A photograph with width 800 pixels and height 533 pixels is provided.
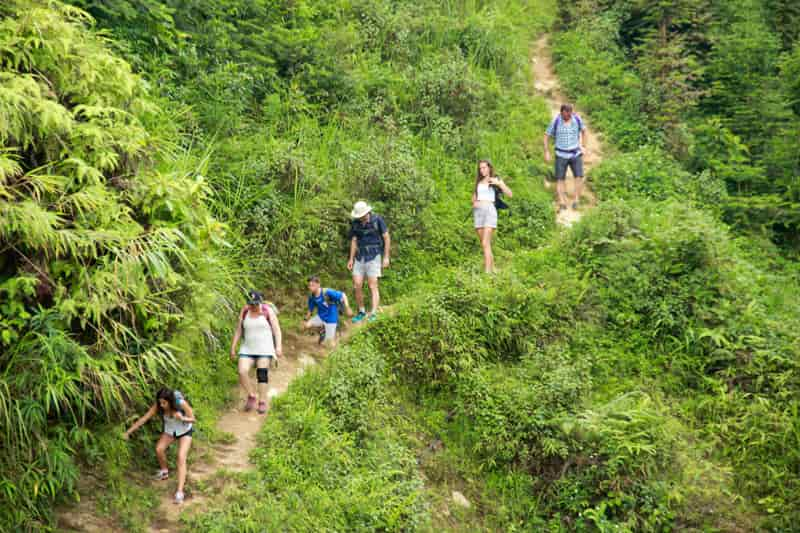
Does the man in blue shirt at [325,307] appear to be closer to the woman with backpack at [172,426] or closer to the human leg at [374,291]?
the human leg at [374,291]

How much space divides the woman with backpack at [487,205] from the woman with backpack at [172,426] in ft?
18.7

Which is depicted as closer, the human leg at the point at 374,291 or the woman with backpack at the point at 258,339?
the woman with backpack at the point at 258,339

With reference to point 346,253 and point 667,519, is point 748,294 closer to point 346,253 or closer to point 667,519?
point 667,519

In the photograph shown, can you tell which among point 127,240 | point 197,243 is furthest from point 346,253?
point 127,240

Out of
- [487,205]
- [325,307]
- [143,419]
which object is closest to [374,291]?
[325,307]

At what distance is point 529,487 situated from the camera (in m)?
10.5

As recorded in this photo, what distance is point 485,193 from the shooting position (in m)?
12.5

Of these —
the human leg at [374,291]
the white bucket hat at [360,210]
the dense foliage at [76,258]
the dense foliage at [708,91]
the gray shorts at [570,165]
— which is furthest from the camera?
the dense foliage at [708,91]

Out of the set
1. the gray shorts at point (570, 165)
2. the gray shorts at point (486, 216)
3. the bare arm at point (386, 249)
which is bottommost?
the bare arm at point (386, 249)

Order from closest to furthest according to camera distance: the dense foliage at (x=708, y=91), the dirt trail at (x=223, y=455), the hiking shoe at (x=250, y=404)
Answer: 1. the dirt trail at (x=223, y=455)
2. the hiking shoe at (x=250, y=404)
3. the dense foliage at (x=708, y=91)

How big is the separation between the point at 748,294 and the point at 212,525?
29.2ft

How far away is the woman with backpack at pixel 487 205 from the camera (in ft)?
40.8

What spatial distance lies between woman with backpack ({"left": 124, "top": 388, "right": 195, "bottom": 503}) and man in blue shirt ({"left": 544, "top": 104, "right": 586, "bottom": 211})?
844 centimetres

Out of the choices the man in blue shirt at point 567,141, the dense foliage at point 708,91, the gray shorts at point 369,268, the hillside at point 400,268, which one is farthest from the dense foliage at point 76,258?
the dense foliage at point 708,91
